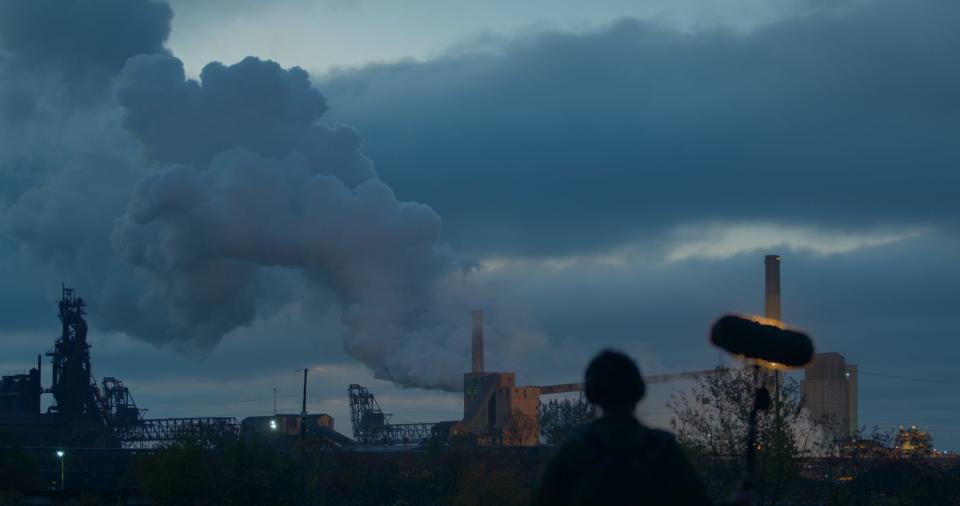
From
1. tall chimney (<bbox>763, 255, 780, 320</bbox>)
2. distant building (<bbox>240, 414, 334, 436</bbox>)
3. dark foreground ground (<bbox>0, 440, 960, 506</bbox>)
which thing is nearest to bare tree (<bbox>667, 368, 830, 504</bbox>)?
dark foreground ground (<bbox>0, 440, 960, 506</bbox>)

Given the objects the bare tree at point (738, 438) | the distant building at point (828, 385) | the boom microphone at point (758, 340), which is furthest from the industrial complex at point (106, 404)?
the boom microphone at point (758, 340)

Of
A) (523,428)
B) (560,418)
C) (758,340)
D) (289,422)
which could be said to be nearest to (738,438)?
(758,340)

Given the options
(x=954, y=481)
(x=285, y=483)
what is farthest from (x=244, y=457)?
(x=954, y=481)

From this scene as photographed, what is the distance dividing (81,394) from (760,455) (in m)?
119

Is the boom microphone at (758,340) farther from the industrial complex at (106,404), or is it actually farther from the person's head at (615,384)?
the industrial complex at (106,404)

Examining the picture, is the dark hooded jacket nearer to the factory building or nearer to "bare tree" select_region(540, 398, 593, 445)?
"bare tree" select_region(540, 398, 593, 445)

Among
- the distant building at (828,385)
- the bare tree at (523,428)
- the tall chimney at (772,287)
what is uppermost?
the tall chimney at (772,287)

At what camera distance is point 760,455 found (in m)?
37.8

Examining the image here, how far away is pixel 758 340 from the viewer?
7.37 m

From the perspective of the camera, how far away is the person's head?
5852mm

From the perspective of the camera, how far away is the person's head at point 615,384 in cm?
585

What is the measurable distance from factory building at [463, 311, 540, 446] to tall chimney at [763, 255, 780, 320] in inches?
1410

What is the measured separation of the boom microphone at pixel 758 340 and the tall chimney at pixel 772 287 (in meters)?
112

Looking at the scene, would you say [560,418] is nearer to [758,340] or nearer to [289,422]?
[289,422]
